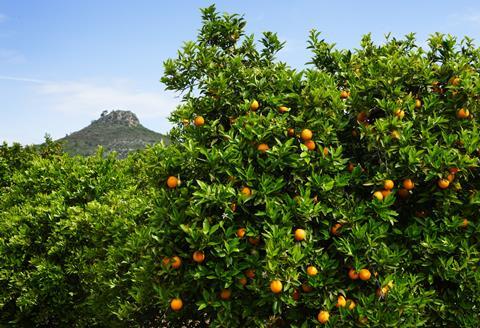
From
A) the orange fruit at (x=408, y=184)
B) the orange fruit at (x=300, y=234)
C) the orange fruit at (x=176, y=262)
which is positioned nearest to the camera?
the orange fruit at (x=300, y=234)

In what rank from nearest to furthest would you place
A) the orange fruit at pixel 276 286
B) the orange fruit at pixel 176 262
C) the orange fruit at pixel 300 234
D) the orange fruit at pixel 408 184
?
the orange fruit at pixel 276 286 → the orange fruit at pixel 300 234 → the orange fruit at pixel 176 262 → the orange fruit at pixel 408 184

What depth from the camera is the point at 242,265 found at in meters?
3.94

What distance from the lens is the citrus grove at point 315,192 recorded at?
13.1ft

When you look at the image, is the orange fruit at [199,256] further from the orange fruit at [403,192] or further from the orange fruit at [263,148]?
the orange fruit at [403,192]

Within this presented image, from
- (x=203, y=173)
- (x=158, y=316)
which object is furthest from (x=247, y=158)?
(x=158, y=316)

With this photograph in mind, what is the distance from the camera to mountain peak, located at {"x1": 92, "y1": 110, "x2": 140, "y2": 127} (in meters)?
67.6

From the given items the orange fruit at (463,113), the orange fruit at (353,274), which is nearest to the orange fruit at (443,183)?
the orange fruit at (463,113)

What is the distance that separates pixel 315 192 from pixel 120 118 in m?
67.2

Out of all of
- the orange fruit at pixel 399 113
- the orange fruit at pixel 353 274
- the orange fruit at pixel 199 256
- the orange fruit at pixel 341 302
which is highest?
the orange fruit at pixel 399 113

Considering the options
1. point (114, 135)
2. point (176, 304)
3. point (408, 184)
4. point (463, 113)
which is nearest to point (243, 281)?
point (176, 304)

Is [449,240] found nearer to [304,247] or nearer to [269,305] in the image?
[304,247]

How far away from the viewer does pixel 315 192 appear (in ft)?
13.9

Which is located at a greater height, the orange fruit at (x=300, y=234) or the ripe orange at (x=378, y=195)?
the ripe orange at (x=378, y=195)

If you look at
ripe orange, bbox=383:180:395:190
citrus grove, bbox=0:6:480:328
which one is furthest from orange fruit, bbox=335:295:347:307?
ripe orange, bbox=383:180:395:190
